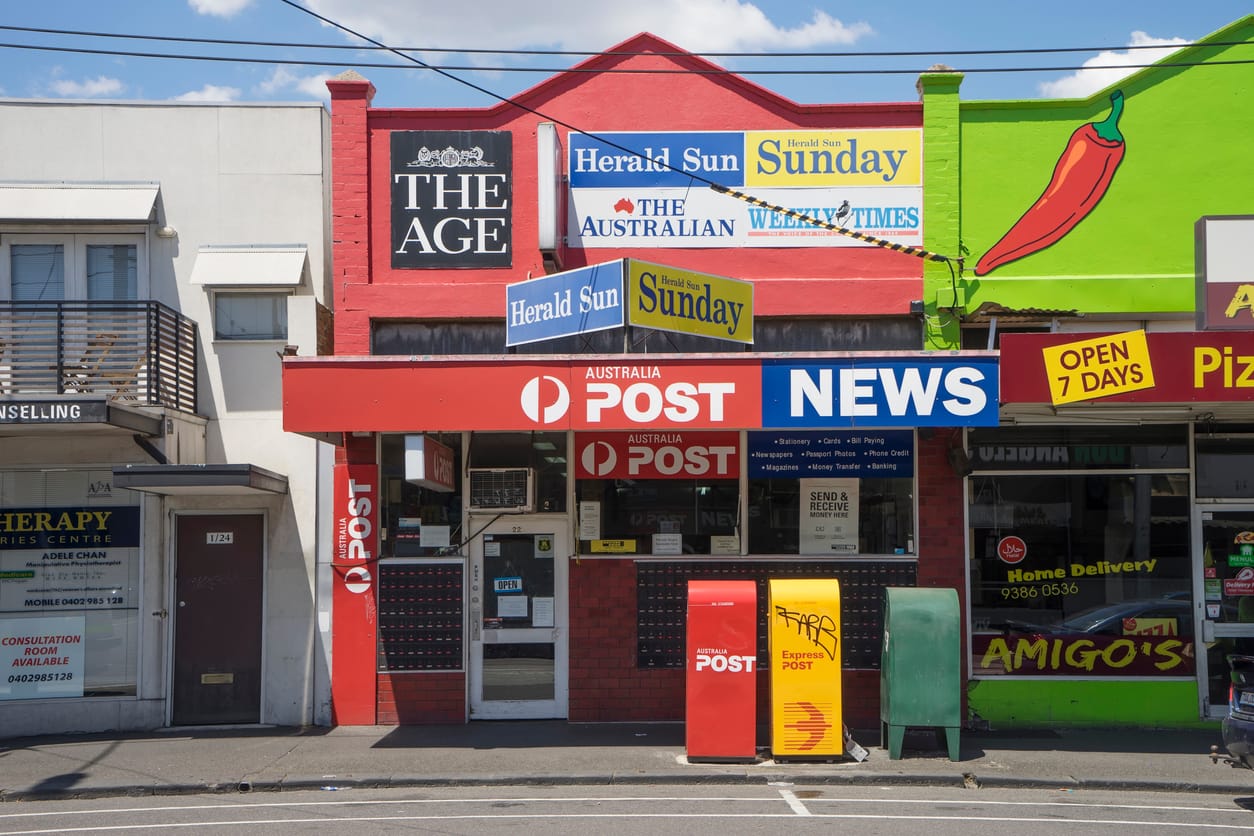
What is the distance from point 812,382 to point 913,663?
272 cm

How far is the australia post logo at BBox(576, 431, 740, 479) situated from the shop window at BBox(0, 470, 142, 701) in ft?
16.5

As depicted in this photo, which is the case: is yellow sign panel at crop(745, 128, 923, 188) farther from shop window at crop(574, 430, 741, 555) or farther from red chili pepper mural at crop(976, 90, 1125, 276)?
shop window at crop(574, 430, 741, 555)

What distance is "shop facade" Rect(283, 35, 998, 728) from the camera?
40.2 ft

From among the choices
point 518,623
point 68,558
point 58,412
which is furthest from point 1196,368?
point 68,558

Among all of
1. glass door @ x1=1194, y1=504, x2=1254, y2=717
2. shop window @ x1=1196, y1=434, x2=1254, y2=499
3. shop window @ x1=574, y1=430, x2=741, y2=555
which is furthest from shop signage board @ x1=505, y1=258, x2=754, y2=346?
glass door @ x1=1194, y1=504, x2=1254, y2=717

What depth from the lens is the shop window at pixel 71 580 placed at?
487 inches

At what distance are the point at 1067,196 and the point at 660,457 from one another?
17.1 feet

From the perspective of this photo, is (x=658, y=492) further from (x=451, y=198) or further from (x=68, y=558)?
(x=68, y=558)

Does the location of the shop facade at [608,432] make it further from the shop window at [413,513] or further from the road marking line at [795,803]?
the road marking line at [795,803]

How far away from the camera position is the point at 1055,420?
12078 mm

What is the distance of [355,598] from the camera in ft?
40.3

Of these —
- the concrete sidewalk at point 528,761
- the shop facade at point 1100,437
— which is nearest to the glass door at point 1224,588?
the shop facade at point 1100,437

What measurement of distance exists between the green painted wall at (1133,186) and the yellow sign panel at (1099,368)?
1.95 meters

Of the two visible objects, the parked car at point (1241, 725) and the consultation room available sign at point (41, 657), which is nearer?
the parked car at point (1241, 725)
